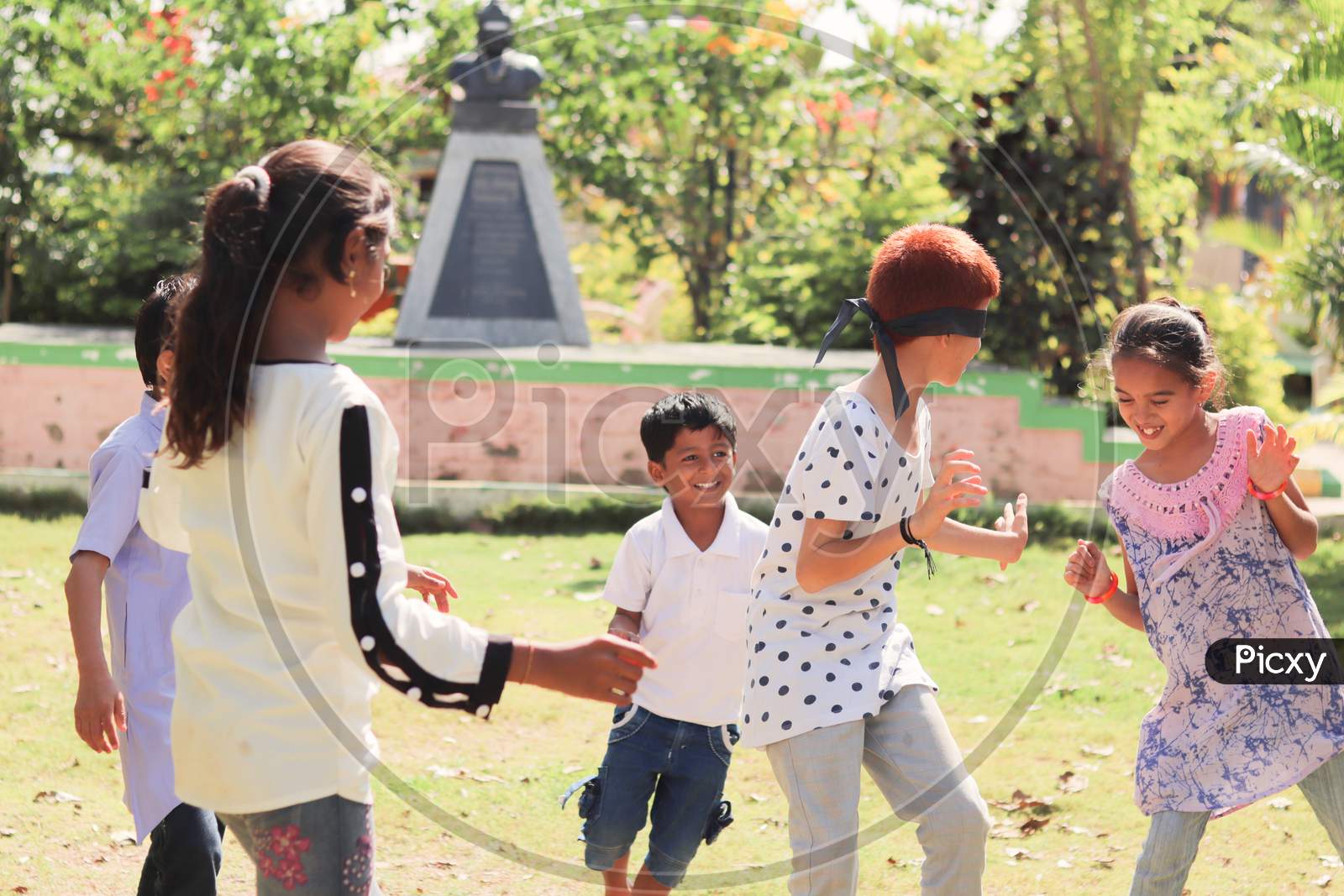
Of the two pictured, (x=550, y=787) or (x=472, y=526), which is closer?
(x=550, y=787)

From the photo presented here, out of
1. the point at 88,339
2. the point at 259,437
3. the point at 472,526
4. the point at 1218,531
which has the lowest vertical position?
the point at 472,526

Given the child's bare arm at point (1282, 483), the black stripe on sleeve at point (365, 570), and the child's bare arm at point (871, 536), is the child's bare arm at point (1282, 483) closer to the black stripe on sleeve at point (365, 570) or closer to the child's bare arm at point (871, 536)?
the child's bare arm at point (871, 536)

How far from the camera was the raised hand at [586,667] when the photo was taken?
2004 mm

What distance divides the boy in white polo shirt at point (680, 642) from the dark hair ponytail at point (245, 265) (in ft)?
4.69

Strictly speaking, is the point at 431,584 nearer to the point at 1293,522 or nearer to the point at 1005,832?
the point at 1293,522

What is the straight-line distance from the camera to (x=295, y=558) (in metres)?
2.00

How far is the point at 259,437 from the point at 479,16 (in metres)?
11.5

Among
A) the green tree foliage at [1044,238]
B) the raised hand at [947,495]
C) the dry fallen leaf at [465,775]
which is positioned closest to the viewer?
the raised hand at [947,495]

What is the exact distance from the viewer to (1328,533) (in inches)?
371

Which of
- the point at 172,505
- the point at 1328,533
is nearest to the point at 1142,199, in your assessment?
the point at 1328,533

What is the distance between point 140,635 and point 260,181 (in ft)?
4.38

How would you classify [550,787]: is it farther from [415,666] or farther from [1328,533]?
[1328,533]

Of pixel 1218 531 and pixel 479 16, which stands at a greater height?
pixel 479 16

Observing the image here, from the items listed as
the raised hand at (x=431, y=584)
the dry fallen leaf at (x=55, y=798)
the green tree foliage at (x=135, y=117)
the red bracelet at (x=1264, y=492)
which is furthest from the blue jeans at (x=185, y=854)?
the green tree foliage at (x=135, y=117)
